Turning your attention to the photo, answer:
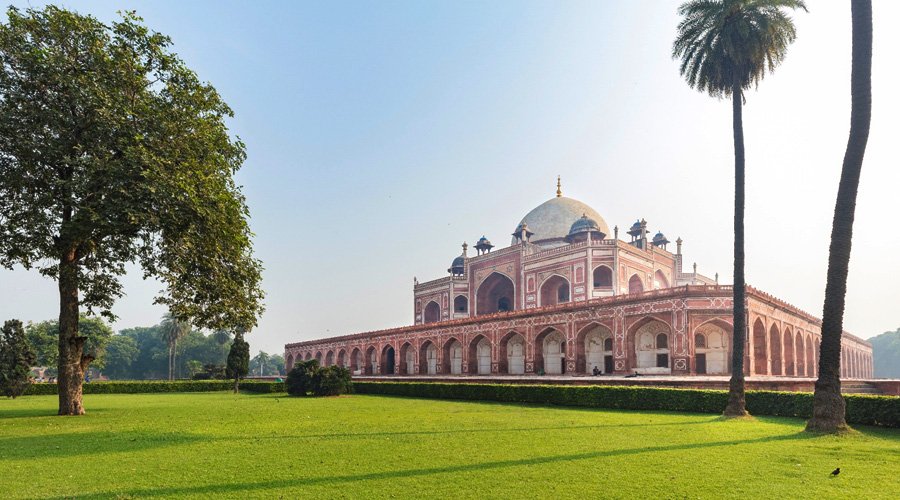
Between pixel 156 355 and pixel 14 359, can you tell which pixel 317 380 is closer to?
pixel 14 359

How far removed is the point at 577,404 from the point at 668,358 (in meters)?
14.7

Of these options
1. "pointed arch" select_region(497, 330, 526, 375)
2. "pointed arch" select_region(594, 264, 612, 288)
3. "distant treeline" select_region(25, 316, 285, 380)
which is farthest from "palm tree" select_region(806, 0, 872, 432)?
"distant treeline" select_region(25, 316, 285, 380)

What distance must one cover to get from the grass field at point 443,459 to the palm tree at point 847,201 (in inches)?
58.4

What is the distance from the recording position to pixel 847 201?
12.5 m

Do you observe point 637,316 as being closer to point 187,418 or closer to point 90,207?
point 187,418

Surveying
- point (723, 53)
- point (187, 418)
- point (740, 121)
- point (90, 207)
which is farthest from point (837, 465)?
point (90, 207)

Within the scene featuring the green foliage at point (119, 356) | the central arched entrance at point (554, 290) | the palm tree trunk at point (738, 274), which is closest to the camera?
the palm tree trunk at point (738, 274)

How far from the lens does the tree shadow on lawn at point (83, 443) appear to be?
9.28 m

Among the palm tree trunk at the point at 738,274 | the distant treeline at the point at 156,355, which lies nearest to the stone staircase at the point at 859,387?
the palm tree trunk at the point at 738,274

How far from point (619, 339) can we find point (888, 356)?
9190cm

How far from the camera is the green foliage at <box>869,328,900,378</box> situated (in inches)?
3866

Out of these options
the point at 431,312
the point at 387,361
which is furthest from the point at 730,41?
the point at 431,312

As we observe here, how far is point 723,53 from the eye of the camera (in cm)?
1698

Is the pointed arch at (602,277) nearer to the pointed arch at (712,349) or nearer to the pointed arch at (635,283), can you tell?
the pointed arch at (635,283)
